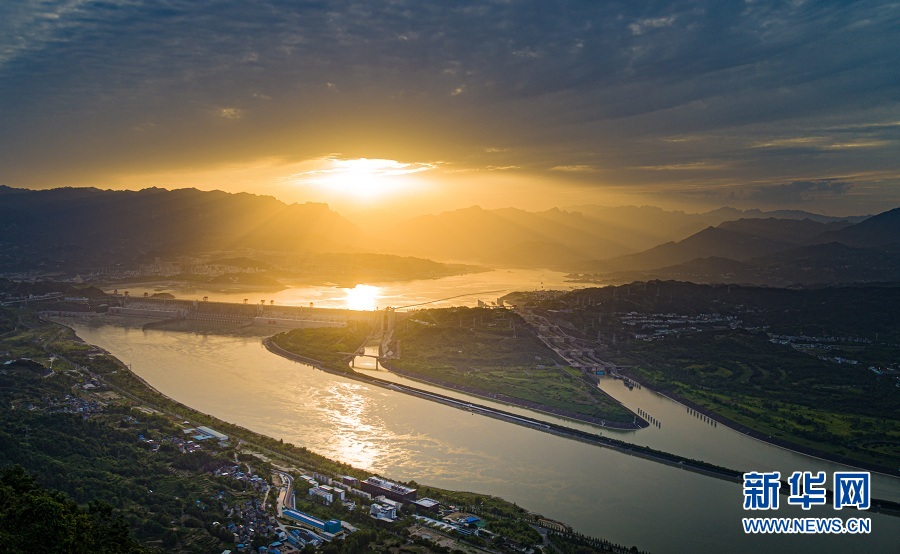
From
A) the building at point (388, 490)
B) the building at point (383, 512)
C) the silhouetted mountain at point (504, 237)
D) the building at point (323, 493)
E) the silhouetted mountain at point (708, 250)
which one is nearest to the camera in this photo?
the building at point (383, 512)

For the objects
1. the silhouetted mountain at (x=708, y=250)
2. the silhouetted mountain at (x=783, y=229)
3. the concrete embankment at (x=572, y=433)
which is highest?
the silhouetted mountain at (x=783, y=229)

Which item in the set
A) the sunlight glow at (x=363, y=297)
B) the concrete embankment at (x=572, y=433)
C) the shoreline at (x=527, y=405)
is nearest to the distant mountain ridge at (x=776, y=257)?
the sunlight glow at (x=363, y=297)

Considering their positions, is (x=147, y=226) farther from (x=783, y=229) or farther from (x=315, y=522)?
(x=315, y=522)

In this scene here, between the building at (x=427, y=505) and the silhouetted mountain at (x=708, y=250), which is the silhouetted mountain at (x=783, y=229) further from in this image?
the building at (x=427, y=505)

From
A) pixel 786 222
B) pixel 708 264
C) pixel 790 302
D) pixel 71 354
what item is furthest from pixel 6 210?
pixel 786 222

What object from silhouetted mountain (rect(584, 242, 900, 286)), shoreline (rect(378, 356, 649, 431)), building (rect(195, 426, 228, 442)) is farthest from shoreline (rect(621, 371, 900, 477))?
silhouetted mountain (rect(584, 242, 900, 286))

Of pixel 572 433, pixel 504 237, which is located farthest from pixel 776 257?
pixel 504 237

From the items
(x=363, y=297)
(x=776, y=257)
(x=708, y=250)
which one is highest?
(x=708, y=250)
